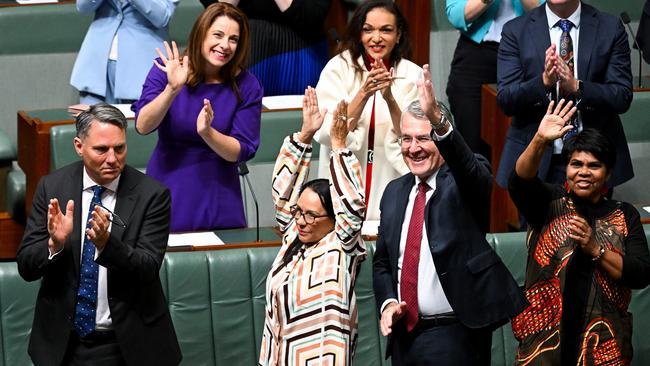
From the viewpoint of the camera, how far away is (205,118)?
420 centimetres

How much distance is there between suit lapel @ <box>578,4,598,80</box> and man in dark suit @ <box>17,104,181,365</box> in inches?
67.5

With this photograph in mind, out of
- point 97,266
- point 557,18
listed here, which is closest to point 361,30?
point 557,18

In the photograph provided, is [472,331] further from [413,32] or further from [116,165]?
[413,32]

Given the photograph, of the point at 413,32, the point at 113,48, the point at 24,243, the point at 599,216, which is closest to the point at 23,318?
the point at 24,243

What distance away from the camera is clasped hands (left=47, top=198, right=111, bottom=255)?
A: 3.27m

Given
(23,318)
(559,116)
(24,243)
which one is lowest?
(23,318)

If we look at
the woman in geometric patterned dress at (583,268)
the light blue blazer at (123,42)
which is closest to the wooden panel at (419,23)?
the light blue blazer at (123,42)

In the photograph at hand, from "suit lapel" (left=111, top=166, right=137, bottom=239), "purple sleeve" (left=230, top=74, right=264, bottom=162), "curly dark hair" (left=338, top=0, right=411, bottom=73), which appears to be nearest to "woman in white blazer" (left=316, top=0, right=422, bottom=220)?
"curly dark hair" (left=338, top=0, right=411, bottom=73)

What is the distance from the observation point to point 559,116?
3523 millimetres

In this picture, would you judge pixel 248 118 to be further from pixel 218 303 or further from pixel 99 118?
pixel 99 118

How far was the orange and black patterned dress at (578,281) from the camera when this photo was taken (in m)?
3.76

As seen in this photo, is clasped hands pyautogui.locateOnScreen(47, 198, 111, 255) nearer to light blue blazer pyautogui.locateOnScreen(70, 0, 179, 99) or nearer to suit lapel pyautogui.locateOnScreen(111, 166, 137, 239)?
suit lapel pyautogui.locateOnScreen(111, 166, 137, 239)

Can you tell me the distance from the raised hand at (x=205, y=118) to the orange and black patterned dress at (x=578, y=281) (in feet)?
3.31

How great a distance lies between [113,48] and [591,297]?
235 cm
